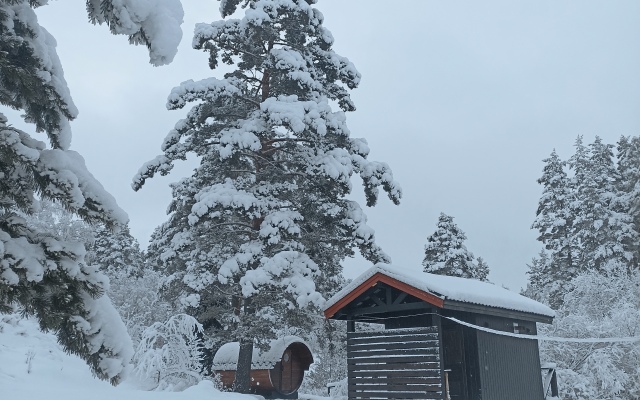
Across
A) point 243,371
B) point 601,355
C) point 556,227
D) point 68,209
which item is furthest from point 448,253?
point 68,209

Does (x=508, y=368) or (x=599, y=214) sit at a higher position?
(x=599, y=214)

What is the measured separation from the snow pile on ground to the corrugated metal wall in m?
6.14

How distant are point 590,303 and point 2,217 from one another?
28310mm

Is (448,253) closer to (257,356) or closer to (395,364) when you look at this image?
(257,356)

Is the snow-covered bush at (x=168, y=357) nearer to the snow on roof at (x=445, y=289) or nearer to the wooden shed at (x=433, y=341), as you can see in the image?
the wooden shed at (x=433, y=341)

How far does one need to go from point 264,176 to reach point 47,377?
8.19 metres

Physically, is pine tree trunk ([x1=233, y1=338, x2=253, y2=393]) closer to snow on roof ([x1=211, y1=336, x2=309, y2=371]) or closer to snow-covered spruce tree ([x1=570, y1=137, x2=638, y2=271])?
snow on roof ([x1=211, y1=336, x2=309, y2=371])

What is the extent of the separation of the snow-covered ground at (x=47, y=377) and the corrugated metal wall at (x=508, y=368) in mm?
6139

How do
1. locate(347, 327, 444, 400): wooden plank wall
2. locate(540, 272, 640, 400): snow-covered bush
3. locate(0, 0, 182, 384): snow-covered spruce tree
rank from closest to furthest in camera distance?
locate(0, 0, 182, 384): snow-covered spruce tree, locate(347, 327, 444, 400): wooden plank wall, locate(540, 272, 640, 400): snow-covered bush

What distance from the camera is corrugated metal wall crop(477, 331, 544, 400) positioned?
14570mm

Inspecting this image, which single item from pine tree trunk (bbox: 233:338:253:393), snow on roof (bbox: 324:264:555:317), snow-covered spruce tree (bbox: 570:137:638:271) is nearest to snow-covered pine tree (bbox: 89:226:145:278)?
pine tree trunk (bbox: 233:338:253:393)

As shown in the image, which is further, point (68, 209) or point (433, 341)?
point (433, 341)

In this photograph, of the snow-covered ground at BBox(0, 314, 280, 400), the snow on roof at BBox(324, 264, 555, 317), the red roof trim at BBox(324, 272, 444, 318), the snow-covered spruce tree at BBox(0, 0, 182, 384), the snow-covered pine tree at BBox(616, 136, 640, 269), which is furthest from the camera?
the snow-covered pine tree at BBox(616, 136, 640, 269)

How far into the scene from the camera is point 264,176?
1764 cm
